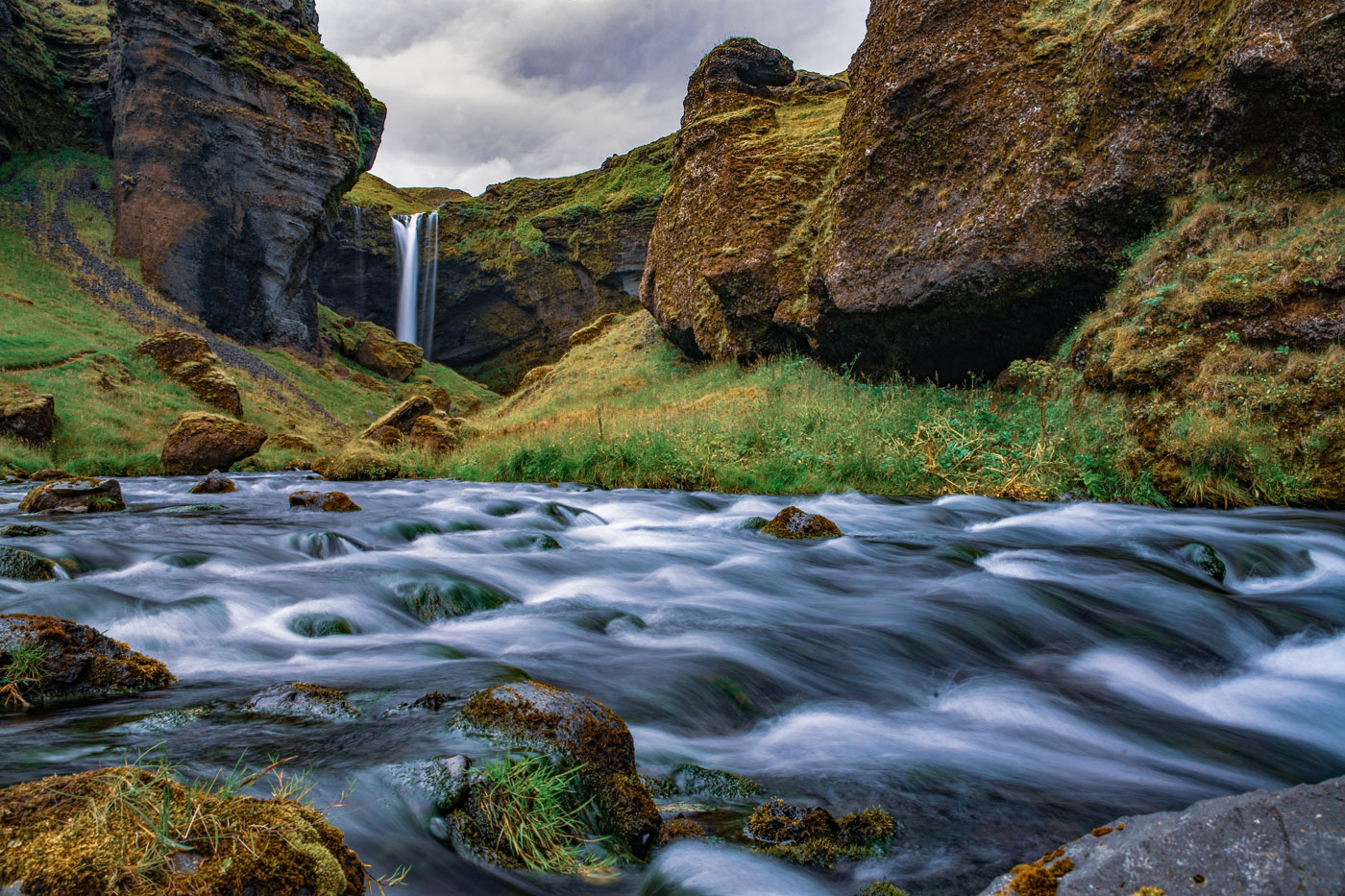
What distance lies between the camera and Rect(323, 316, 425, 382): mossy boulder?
148ft

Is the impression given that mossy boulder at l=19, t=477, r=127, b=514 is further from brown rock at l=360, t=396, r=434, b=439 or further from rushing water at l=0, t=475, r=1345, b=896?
brown rock at l=360, t=396, r=434, b=439

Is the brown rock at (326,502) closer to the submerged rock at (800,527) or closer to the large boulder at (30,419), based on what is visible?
the submerged rock at (800,527)

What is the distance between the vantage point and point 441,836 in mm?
1770

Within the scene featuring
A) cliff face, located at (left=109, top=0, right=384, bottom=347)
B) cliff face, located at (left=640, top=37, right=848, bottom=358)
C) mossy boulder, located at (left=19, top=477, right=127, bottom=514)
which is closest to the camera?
mossy boulder, located at (left=19, top=477, right=127, bottom=514)

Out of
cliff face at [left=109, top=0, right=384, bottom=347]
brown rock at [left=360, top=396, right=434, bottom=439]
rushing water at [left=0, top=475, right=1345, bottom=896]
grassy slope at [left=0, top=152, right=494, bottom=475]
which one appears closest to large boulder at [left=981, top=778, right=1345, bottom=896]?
rushing water at [left=0, top=475, right=1345, bottom=896]

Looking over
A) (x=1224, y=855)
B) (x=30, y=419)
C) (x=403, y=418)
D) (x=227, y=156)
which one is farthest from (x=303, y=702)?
(x=227, y=156)

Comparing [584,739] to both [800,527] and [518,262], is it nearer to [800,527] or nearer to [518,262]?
[800,527]

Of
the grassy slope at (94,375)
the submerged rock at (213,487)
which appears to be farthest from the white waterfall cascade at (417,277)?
the submerged rock at (213,487)

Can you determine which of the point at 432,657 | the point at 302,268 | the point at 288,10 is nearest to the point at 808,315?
the point at 432,657

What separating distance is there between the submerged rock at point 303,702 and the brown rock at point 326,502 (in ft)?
21.8

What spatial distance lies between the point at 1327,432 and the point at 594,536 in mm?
6645

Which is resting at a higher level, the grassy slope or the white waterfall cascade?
the white waterfall cascade

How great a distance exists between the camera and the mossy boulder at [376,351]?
4497 cm

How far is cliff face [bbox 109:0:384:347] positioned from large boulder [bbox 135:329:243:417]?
10.5 m
